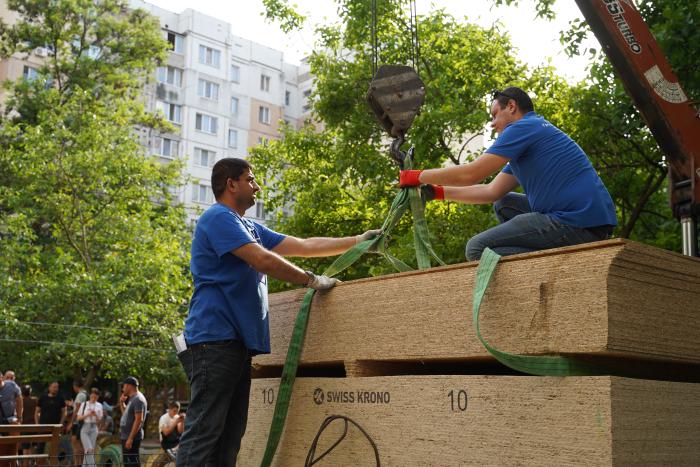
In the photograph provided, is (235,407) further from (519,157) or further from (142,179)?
(142,179)

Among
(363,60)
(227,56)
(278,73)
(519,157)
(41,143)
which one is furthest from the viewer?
(278,73)

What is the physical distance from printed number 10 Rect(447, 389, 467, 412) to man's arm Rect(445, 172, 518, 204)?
1537 mm

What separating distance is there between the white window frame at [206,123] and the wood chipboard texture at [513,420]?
42.1m

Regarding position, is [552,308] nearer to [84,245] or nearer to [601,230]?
[601,230]

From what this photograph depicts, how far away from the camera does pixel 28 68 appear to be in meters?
36.8

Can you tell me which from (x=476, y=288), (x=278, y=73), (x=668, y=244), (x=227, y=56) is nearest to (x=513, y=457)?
(x=476, y=288)

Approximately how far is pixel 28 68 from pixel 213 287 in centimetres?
3707

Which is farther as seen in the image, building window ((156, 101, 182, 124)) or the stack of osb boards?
building window ((156, 101, 182, 124))

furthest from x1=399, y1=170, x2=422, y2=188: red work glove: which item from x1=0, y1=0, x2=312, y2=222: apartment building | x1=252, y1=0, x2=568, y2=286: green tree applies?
x1=0, y1=0, x2=312, y2=222: apartment building

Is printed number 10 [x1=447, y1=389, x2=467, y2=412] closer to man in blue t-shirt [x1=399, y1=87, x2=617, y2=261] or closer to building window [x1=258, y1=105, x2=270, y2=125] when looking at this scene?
man in blue t-shirt [x1=399, y1=87, x2=617, y2=261]

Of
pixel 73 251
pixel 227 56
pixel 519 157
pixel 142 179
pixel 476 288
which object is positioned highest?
pixel 227 56

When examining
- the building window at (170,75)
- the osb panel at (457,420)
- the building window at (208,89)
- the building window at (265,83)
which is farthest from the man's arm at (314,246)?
the building window at (265,83)

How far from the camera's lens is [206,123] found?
44344 mm

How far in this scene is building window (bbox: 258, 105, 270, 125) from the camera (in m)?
49.0
